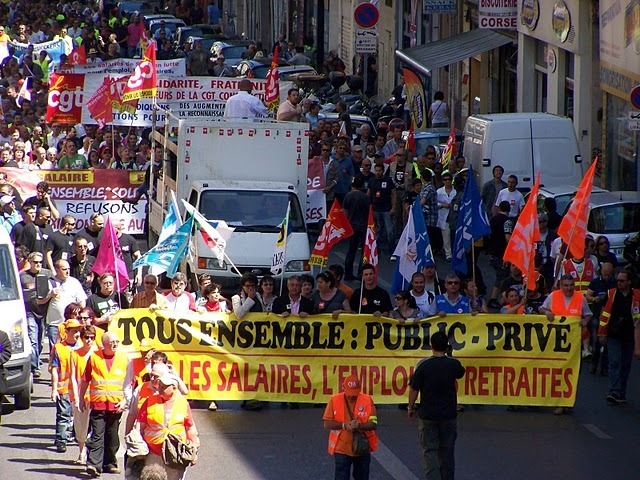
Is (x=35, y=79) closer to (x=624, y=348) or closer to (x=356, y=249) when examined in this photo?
(x=356, y=249)

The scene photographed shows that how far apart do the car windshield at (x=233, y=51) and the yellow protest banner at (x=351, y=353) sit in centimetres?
3311

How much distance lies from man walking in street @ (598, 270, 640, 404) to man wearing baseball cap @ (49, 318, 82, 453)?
5865 millimetres

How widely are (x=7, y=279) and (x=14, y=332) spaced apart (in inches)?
30.5

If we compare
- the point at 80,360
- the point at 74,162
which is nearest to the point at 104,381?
the point at 80,360

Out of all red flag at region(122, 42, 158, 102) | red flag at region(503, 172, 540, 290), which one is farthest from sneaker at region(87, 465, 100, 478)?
red flag at region(122, 42, 158, 102)

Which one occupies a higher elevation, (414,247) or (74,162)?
(414,247)

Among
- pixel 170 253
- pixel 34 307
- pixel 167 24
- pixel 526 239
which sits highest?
pixel 167 24

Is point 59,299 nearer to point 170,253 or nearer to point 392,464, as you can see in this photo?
point 170,253

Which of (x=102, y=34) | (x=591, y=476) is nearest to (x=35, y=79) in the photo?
(x=102, y=34)

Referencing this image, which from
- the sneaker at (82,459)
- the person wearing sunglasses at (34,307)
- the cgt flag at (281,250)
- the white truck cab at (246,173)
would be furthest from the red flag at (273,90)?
the sneaker at (82,459)

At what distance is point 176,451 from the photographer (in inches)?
476

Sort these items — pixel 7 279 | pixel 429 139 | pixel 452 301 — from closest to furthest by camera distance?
1. pixel 7 279
2. pixel 452 301
3. pixel 429 139

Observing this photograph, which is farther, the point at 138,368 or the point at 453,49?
the point at 453,49

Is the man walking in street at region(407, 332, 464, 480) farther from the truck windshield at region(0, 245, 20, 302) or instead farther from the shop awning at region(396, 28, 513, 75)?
the shop awning at region(396, 28, 513, 75)
